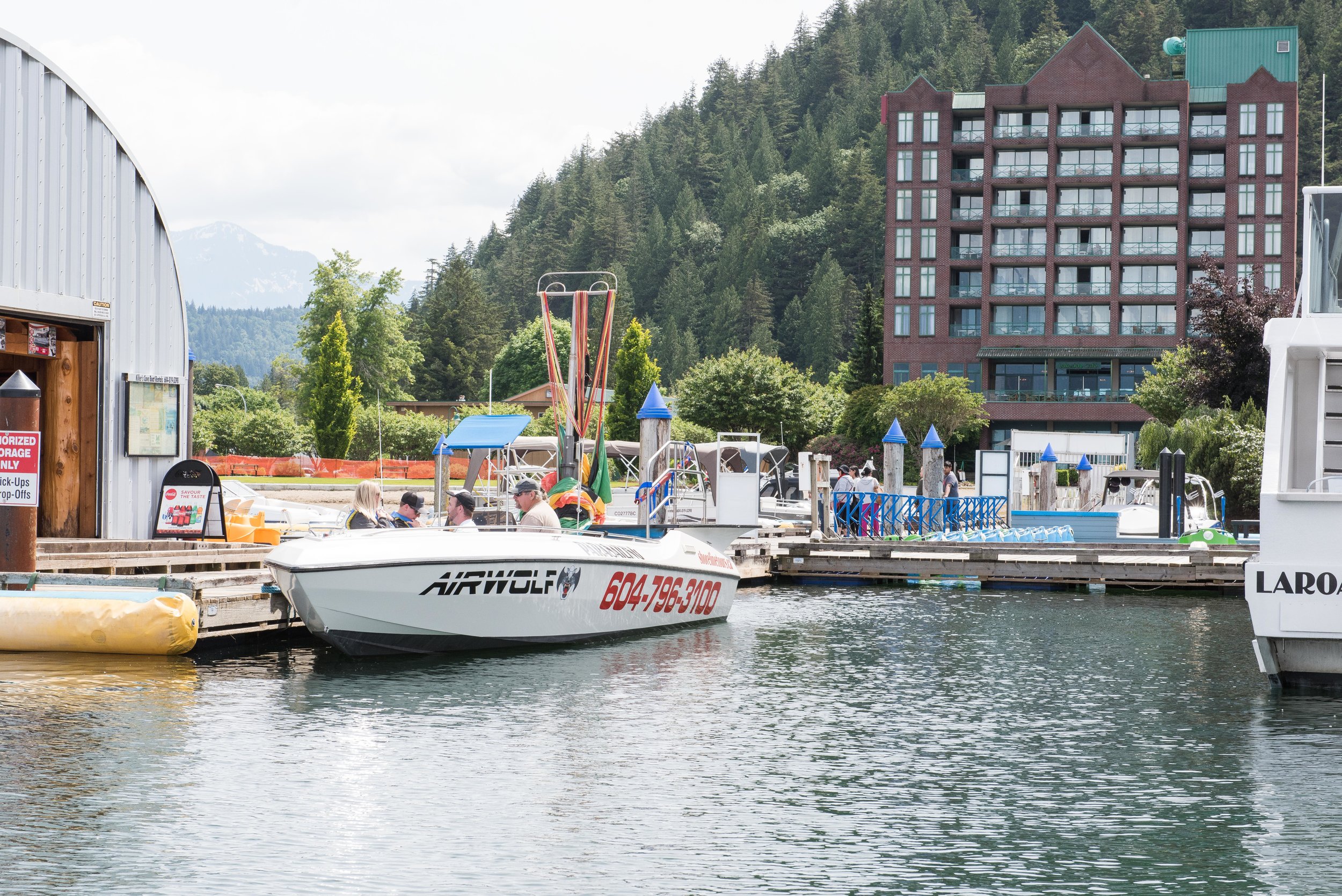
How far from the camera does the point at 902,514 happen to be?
3052 centimetres

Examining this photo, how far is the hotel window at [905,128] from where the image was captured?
91.0 meters

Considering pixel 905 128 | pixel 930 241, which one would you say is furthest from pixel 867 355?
pixel 905 128

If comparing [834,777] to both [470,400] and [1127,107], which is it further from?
[470,400]

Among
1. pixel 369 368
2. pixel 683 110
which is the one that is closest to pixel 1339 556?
pixel 369 368

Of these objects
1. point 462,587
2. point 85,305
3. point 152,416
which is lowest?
point 462,587

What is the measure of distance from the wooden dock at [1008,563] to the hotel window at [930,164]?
68024 millimetres

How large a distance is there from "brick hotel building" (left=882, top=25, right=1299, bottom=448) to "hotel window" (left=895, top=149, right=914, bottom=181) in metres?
0.11

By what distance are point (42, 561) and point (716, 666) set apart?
7.73 metres

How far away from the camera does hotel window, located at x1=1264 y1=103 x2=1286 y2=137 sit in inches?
3410

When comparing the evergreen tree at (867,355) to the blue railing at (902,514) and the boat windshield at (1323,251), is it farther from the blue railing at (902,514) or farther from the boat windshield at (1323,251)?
the boat windshield at (1323,251)

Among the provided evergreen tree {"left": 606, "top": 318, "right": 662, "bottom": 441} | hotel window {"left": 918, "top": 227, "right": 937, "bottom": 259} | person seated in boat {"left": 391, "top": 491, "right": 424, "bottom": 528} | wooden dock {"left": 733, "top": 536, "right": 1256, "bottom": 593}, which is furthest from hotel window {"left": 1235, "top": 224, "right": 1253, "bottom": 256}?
person seated in boat {"left": 391, "top": 491, "right": 424, "bottom": 528}

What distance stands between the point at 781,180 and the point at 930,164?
68789 mm

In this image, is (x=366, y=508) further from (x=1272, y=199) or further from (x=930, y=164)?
(x=1272, y=199)

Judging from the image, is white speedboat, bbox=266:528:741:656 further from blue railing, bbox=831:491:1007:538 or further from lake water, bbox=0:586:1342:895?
blue railing, bbox=831:491:1007:538
